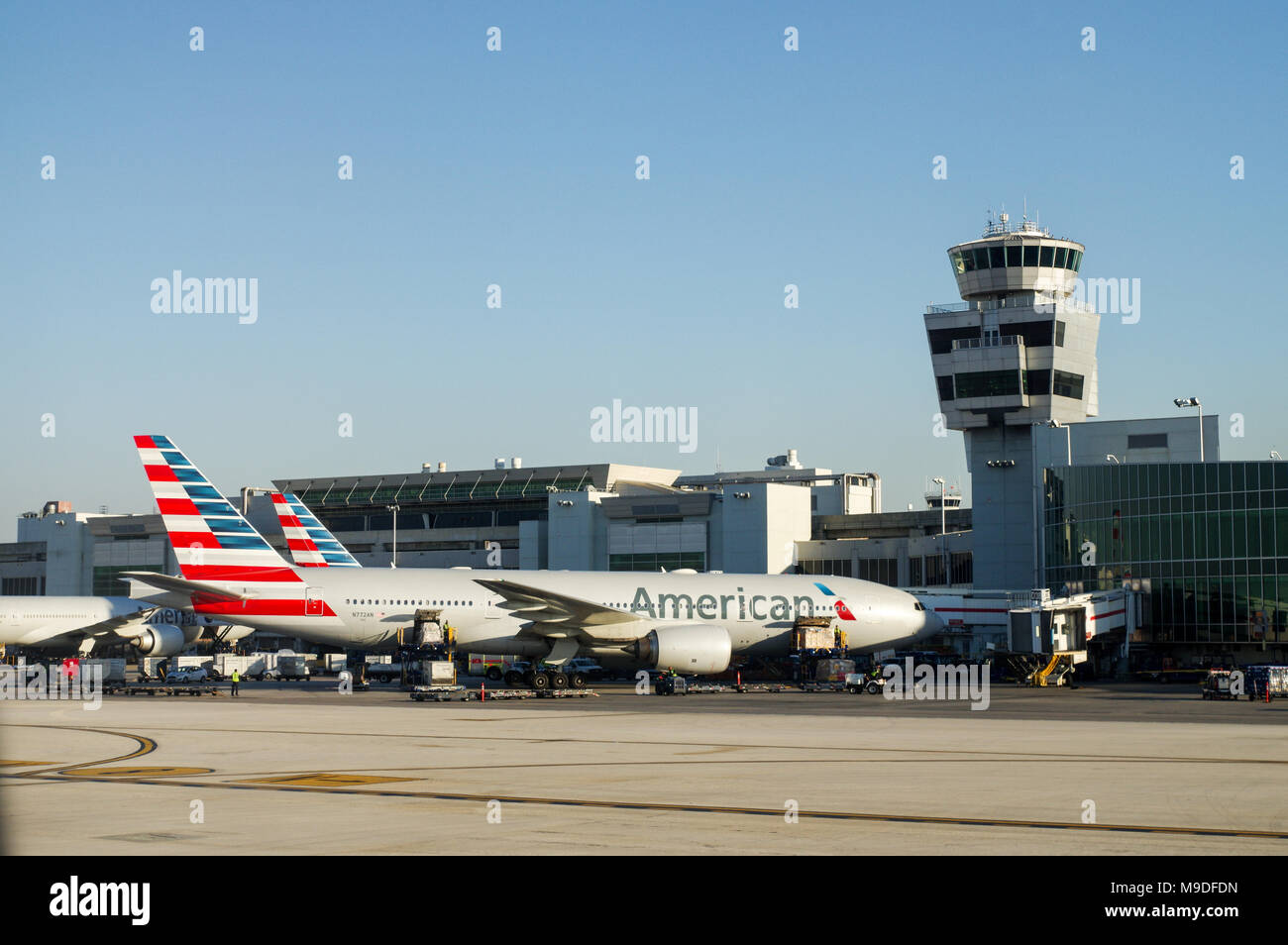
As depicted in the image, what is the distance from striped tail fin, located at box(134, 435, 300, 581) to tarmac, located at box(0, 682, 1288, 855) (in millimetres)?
13488

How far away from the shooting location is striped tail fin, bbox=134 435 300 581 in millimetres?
49438

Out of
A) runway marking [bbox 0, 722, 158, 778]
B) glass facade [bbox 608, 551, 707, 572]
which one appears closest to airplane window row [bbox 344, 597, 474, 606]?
runway marking [bbox 0, 722, 158, 778]

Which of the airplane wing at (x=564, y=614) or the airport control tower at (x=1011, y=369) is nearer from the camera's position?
the airplane wing at (x=564, y=614)

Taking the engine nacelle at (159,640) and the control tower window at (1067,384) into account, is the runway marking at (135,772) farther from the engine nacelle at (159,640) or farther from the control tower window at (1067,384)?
the control tower window at (1067,384)

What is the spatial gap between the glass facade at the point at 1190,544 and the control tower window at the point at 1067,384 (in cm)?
1028

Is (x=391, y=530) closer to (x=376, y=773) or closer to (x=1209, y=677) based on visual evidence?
(x=1209, y=677)

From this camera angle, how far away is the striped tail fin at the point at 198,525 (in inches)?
1946

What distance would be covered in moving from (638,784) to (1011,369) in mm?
72165

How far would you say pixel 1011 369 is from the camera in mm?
85562

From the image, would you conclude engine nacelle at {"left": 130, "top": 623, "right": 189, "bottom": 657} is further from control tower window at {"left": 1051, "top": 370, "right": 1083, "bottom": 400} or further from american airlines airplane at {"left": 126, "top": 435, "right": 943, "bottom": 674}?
control tower window at {"left": 1051, "top": 370, "right": 1083, "bottom": 400}

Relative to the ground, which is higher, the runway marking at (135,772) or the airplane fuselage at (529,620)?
the airplane fuselage at (529,620)

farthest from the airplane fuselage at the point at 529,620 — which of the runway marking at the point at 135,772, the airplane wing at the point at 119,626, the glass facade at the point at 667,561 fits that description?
the glass facade at the point at 667,561

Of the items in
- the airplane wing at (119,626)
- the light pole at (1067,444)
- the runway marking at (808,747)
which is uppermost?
the light pole at (1067,444)
